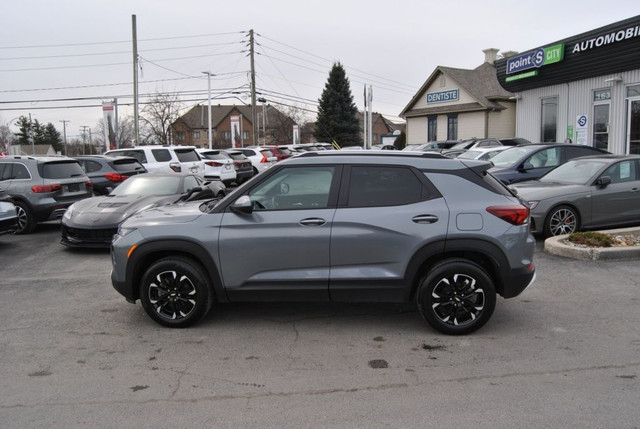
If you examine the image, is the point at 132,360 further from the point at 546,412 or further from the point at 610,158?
the point at 610,158

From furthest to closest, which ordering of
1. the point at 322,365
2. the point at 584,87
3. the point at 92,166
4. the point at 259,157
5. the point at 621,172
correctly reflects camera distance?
the point at 259,157 → the point at 584,87 → the point at 92,166 → the point at 621,172 → the point at 322,365

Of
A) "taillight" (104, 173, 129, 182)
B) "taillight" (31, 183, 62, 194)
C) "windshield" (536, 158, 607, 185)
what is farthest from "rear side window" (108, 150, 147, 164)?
"windshield" (536, 158, 607, 185)

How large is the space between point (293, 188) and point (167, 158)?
1270 cm

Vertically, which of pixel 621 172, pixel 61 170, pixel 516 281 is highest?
pixel 61 170

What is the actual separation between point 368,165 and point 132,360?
109 inches

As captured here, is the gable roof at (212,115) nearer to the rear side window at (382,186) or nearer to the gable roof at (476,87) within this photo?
the gable roof at (476,87)

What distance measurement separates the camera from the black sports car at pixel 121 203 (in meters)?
9.20

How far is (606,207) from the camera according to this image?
9445mm

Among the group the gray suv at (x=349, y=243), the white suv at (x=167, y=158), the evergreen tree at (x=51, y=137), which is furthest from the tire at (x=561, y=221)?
the evergreen tree at (x=51, y=137)

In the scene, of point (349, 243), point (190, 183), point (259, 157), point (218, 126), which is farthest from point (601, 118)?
point (218, 126)

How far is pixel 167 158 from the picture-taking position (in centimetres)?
1697

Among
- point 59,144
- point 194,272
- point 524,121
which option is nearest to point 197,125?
point 59,144

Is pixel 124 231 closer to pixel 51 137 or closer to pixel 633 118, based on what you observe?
pixel 633 118

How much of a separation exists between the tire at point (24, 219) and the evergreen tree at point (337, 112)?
43734 mm
